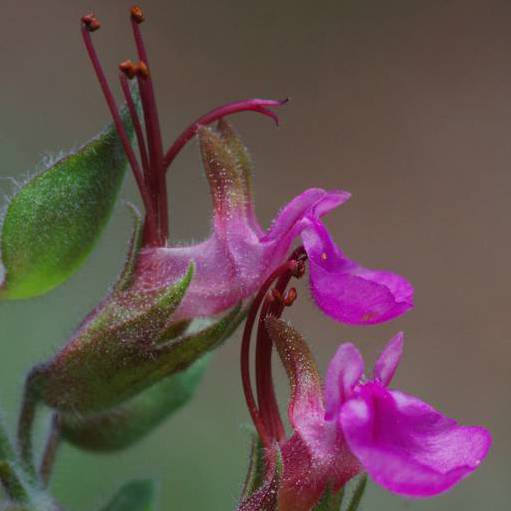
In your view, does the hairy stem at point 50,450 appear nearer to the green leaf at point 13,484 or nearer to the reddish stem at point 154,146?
the green leaf at point 13,484

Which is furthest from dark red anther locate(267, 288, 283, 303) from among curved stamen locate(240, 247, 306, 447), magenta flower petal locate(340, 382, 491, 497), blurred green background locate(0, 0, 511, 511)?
blurred green background locate(0, 0, 511, 511)

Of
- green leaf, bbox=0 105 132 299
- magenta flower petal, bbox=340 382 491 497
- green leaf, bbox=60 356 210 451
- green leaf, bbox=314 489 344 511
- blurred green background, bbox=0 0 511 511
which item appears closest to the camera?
magenta flower petal, bbox=340 382 491 497

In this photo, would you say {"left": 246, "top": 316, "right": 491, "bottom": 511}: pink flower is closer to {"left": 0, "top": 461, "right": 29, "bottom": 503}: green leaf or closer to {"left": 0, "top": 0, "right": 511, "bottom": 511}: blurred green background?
{"left": 0, "top": 461, "right": 29, "bottom": 503}: green leaf

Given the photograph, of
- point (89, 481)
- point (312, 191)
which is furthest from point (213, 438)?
point (312, 191)

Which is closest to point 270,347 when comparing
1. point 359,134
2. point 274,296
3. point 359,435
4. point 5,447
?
point 274,296

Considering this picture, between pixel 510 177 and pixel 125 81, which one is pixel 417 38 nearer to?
pixel 510 177

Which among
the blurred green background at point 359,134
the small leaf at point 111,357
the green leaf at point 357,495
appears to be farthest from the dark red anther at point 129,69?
the blurred green background at point 359,134
